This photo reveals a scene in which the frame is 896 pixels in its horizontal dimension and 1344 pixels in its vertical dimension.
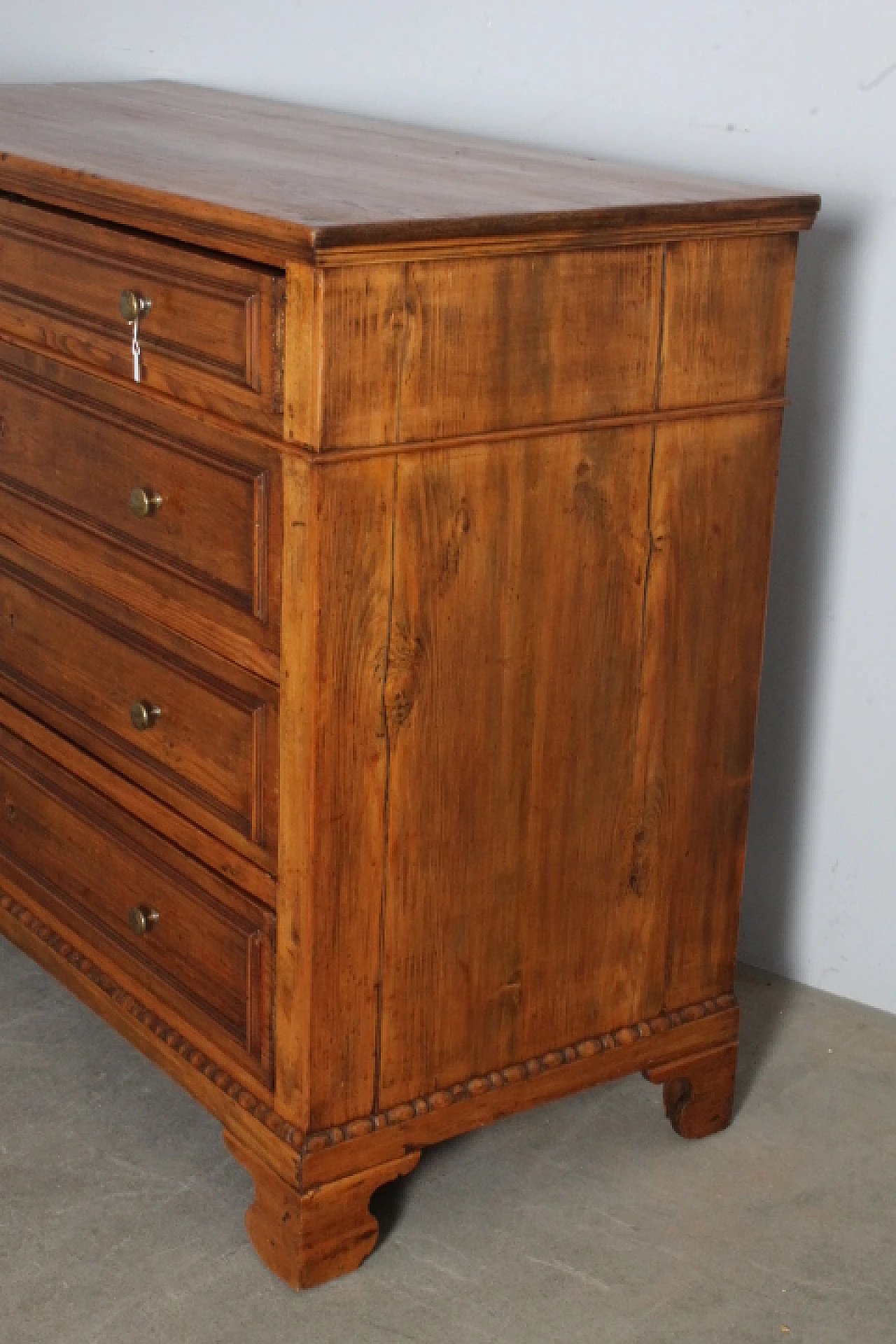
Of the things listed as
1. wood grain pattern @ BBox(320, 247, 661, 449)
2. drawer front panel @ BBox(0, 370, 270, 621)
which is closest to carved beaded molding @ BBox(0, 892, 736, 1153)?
drawer front panel @ BBox(0, 370, 270, 621)

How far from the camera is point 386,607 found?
1845 mm

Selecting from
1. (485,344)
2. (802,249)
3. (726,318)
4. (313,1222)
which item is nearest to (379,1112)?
(313,1222)

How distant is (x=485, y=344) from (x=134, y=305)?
391 mm

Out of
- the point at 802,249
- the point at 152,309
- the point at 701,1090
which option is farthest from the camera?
the point at 802,249

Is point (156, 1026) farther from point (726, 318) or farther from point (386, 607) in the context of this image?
point (726, 318)

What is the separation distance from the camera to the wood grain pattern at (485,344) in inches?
68.2

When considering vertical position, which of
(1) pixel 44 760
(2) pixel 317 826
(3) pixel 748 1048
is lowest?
(3) pixel 748 1048

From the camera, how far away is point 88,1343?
6.28 ft

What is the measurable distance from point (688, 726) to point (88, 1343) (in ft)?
3.08

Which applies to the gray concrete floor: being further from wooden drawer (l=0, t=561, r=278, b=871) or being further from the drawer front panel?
the drawer front panel

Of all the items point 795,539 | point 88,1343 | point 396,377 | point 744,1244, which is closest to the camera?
point 396,377

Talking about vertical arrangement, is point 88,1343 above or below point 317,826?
below

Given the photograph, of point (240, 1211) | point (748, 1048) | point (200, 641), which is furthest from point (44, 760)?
point (748, 1048)

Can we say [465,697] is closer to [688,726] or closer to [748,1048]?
[688,726]
